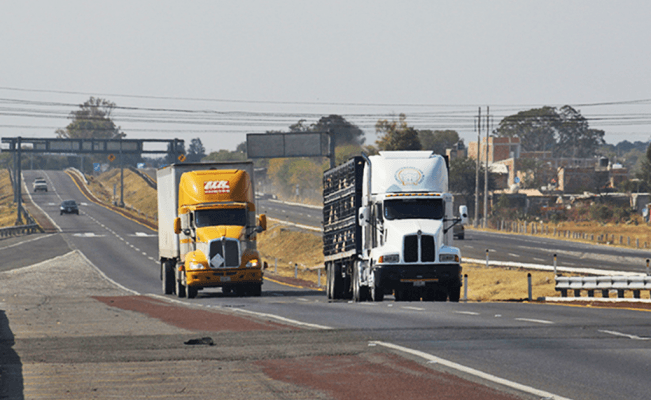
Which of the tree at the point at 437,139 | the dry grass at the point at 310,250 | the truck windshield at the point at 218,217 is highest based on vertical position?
the tree at the point at 437,139

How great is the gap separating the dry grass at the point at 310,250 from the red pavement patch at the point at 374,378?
2218 centimetres

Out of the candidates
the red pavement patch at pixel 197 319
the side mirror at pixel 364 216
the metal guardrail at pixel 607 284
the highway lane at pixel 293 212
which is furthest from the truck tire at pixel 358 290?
the highway lane at pixel 293 212

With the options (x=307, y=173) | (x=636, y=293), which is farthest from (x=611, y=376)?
(x=307, y=173)

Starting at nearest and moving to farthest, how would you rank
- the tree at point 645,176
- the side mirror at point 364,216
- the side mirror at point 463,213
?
1. the side mirror at point 463,213
2. the side mirror at point 364,216
3. the tree at point 645,176

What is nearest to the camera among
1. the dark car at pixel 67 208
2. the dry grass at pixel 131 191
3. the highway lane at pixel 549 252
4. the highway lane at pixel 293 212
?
the highway lane at pixel 549 252

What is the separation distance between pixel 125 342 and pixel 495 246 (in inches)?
2020

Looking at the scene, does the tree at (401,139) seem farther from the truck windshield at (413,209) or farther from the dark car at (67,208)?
the truck windshield at (413,209)

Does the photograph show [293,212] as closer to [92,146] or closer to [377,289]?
[92,146]

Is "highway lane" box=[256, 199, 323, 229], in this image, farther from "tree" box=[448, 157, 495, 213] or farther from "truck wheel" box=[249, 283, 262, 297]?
"truck wheel" box=[249, 283, 262, 297]

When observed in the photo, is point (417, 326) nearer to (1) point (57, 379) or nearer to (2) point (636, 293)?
(1) point (57, 379)

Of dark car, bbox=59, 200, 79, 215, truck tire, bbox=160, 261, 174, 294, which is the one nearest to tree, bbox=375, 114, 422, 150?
dark car, bbox=59, 200, 79, 215

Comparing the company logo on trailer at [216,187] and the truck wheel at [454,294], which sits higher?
the company logo on trailer at [216,187]

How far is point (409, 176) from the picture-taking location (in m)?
24.8

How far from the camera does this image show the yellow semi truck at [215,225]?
1187 inches
